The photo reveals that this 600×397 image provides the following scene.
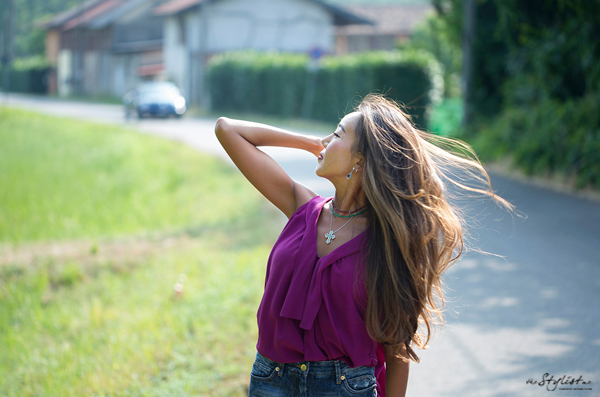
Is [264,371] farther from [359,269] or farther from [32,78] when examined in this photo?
[32,78]

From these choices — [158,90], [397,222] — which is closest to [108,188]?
[397,222]

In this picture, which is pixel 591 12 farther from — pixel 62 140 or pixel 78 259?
pixel 62 140

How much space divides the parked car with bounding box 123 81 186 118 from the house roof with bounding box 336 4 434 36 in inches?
869

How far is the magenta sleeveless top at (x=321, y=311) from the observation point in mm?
2266

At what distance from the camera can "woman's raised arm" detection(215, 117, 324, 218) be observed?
277 cm

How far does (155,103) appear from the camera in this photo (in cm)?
2867

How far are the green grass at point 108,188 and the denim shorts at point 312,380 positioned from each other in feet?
25.6

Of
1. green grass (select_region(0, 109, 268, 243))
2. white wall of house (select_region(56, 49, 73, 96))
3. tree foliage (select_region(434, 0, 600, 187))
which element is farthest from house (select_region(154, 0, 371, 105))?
tree foliage (select_region(434, 0, 600, 187))

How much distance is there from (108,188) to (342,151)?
1287 centimetres

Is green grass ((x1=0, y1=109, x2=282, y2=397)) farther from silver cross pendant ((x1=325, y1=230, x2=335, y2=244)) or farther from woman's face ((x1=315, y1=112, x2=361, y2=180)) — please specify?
woman's face ((x1=315, y1=112, x2=361, y2=180))

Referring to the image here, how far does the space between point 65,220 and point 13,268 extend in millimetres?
3115

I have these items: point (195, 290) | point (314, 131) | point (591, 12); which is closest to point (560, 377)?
point (195, 290)

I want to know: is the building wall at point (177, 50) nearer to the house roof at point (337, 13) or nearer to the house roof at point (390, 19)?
the house roof at point (337, 13)

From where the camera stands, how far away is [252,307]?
18.8ft
